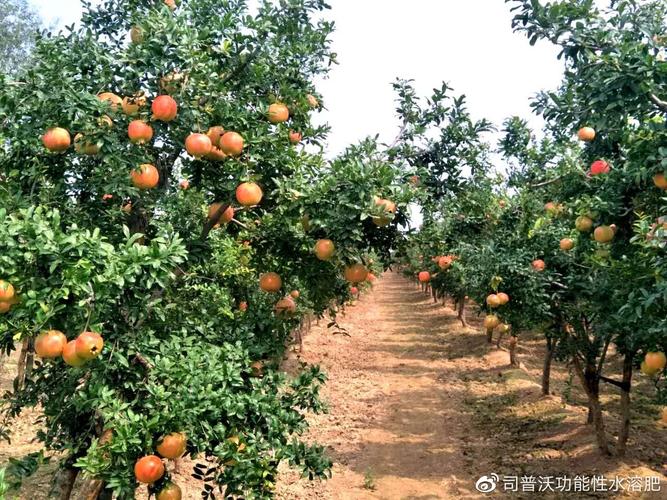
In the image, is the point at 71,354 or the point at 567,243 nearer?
the point at 71,354

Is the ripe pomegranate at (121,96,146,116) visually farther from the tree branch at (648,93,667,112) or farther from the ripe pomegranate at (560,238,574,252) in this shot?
the ripe pomegranate at (560,238,574,252)

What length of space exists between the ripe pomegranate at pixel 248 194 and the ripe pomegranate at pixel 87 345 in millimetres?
1274

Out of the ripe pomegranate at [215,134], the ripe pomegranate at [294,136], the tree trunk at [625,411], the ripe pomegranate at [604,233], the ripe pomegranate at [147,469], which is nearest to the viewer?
the ripe pomegranate at [147,469]

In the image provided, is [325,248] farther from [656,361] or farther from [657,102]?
[656,361]

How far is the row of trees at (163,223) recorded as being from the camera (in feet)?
9.40

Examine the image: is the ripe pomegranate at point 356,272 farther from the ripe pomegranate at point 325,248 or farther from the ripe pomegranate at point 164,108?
the ripe pomegranate at point 164,108

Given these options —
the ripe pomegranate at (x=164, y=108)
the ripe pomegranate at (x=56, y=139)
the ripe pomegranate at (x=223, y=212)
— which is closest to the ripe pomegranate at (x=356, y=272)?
the ripe pomegranate at (x=223, y=212)

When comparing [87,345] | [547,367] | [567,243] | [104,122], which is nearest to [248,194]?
[104,122]

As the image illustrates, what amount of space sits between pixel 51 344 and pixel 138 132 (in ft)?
4.38

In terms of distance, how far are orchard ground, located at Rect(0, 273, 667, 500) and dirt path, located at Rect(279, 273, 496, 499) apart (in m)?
0.03

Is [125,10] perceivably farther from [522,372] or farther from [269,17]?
[522,372]

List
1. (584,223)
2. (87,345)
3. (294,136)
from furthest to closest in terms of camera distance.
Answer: (584,223)
(294,136)
(87,345)

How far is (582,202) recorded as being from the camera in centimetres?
546

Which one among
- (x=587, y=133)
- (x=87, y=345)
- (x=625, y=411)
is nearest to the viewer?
(x=87, y=345)
